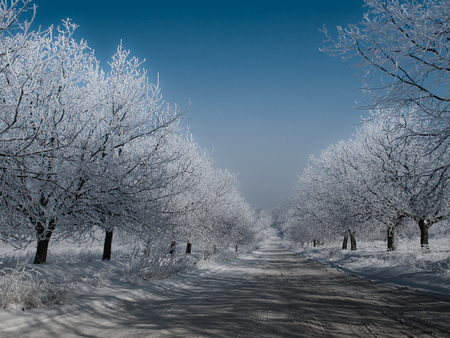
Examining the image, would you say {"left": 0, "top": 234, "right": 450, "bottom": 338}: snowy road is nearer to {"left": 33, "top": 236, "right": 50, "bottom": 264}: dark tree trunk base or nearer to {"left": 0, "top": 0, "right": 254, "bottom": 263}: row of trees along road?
{"left": 0, "top": 0, "right": 254, "bottom": 263}: row of trees along road

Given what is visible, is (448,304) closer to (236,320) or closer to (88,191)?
(236,320)

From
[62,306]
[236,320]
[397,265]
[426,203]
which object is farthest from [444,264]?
[62,306]

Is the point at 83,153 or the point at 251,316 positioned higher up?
the point at 83,153

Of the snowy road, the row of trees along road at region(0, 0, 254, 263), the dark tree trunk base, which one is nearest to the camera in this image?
the snowy road

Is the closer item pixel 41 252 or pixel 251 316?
pixel 251 316

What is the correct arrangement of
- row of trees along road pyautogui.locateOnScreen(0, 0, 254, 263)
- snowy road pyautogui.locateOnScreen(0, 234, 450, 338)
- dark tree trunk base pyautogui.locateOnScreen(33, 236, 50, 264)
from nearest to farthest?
snowy road pyautogui.locateOnScreen(0, 234, 450, 338) < row of trees along road pyautogui.locateOnScreen(0, 0, 254, 263) < dark tree trunk base pyautogui.locateOnScreen(33, 236, 50, 264)

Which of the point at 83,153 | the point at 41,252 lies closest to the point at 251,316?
the point at 83,153

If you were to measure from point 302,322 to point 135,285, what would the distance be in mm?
4794

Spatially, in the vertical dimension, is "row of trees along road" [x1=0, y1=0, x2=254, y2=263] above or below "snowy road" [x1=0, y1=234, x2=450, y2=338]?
above

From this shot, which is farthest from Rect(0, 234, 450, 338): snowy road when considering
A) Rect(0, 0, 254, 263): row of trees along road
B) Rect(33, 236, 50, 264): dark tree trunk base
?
Rect(33, 236, 50, 264): dark tree trunk base

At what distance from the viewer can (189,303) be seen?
5754 millimetres

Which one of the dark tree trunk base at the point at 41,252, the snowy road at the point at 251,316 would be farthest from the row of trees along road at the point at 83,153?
the snowy road at the point at 251,316

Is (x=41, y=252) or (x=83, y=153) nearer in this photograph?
(x=83, y=153)

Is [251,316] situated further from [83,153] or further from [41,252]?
[41,252]
